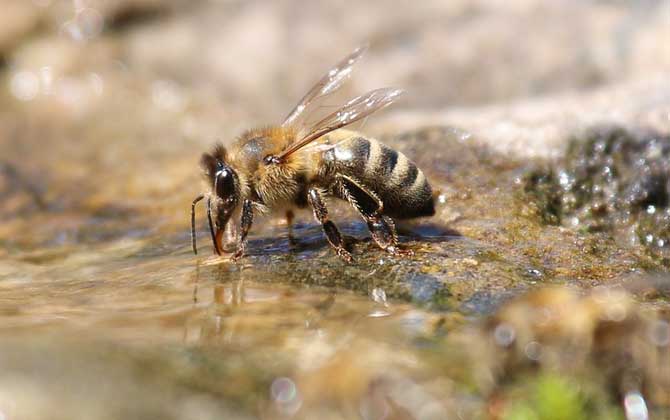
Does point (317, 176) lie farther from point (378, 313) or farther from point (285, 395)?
point (285, 395)

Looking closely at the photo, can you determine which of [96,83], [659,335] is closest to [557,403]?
[659,335]

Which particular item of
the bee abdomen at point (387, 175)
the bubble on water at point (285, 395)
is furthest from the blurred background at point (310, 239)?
the bee abdomen at point (387, 175)

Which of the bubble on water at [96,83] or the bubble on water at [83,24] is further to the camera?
the bubble on water at [83,24]

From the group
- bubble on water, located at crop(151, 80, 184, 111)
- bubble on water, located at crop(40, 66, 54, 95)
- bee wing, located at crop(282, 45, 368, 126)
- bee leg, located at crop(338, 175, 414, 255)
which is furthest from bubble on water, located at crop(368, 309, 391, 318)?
bubble on water, located at crop(40, 66, 54, 95)

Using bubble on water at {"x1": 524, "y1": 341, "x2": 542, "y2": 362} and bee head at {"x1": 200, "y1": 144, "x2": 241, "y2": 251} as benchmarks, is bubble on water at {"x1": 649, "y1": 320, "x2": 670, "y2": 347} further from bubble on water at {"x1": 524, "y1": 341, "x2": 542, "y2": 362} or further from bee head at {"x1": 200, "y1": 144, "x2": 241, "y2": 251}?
bee head at {"x1": 200, "y1": 144, "x2": 241, "y2": 251}

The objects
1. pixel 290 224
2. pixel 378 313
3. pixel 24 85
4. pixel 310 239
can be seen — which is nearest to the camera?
pixel 378 313

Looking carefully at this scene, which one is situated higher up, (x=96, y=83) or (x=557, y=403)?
(x=96, y=83)

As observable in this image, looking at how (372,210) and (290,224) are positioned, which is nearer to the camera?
(372,210)

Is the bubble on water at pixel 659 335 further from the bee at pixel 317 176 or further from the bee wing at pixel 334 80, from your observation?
the bee wing at pixel 334 80
